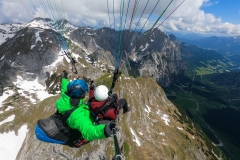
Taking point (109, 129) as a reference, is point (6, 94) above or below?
below

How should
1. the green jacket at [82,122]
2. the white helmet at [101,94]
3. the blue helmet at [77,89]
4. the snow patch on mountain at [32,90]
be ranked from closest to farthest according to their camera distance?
the green jacket at [82,122], the blue helmet at [77,89], the white helmet at [101,94], the snow patch on mountain at [32,90]

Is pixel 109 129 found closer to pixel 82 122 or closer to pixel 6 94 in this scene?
pixel 82 122

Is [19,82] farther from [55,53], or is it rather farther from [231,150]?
[231,150]

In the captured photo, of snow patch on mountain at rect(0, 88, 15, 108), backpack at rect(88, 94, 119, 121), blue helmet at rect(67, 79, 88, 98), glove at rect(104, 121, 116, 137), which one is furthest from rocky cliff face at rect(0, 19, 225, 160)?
glove at rect(104, 121, 116, 137)

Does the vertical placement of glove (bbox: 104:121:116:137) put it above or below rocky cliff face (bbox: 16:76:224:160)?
above

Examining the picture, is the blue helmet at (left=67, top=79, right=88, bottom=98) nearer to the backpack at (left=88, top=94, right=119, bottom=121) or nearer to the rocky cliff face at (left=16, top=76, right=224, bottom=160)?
the backpack at (left=88, top=94, right=119, bottom=121)

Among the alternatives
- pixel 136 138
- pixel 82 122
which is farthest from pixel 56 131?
pixel 136 138

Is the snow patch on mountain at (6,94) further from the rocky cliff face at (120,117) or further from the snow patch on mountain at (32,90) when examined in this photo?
the snow patch on mountain at (32,90)

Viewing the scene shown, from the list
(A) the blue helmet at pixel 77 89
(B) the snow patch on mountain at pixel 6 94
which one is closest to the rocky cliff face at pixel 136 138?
(A) the blue helmet at pixel 77 89
